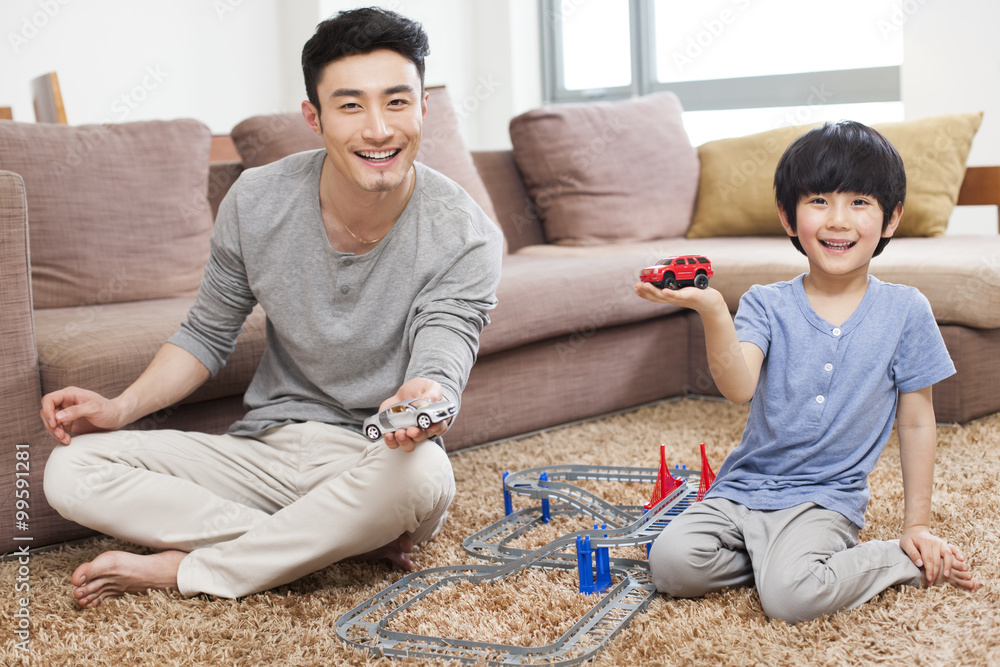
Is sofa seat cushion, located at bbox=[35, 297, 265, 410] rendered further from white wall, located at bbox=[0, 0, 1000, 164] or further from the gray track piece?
white wall, located at bbox=[0, 0, 1000, 164]

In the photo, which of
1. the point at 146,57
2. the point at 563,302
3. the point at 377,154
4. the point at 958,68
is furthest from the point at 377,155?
the point at 146,57

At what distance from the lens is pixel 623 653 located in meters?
1.10

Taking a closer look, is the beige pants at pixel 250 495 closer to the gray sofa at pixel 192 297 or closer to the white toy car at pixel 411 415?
the white toy car at pixel 411 415

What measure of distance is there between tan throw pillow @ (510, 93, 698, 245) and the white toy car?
5.75 ft

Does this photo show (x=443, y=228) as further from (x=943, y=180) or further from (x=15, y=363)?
(x=943, y=180)

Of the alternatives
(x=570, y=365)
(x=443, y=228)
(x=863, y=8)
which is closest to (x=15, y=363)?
(x=443, y=228)

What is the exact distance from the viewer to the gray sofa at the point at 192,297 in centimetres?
153

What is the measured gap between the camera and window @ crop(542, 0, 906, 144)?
358cm

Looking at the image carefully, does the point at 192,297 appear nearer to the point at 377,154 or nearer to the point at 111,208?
the point at 111,208

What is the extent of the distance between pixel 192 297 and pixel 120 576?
0.93 metres

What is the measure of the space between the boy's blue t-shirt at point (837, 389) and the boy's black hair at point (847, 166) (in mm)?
139

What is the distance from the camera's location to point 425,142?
8.21 feet

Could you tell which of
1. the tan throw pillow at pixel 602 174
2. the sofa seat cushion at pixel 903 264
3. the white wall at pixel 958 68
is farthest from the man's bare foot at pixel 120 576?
the white wall at pixel 958 68

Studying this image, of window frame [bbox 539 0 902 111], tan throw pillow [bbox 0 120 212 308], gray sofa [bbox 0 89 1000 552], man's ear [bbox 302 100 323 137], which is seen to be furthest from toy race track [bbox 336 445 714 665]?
window frame [bbox 539 0 902 111]
